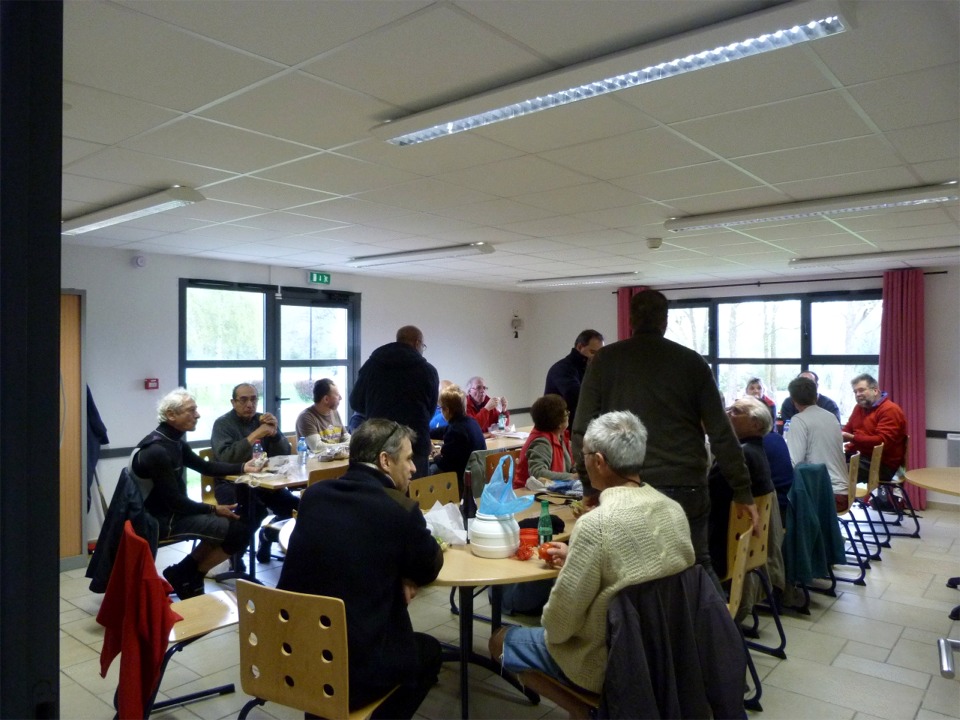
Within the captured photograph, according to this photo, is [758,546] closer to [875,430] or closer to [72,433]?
[875,430]

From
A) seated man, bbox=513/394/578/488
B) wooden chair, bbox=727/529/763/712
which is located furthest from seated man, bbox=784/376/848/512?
wooden chair, bbox=727/529/763/712

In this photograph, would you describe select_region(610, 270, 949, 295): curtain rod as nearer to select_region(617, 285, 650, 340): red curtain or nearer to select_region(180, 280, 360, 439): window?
select_region(617, 285, 650, 340): red curtain

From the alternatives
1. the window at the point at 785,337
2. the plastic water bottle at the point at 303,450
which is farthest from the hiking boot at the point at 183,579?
the window at the point at 785,337

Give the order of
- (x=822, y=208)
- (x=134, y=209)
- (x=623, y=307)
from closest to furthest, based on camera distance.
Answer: (x=134, y=209)
(x=822, y=208)
(x=623, y=307)

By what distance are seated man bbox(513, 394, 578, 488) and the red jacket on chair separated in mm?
1959

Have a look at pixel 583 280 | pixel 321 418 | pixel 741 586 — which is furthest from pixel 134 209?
pixel 583 280

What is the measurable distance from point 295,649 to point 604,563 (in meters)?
0.93

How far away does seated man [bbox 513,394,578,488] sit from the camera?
365 cm

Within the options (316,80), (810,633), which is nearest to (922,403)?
(810,633)

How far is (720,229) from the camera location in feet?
16.6

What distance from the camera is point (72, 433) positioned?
4844 mm

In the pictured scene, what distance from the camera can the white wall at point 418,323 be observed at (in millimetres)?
5824

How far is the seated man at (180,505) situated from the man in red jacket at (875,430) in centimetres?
523

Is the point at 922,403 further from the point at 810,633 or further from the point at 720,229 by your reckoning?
the point at 810,633
